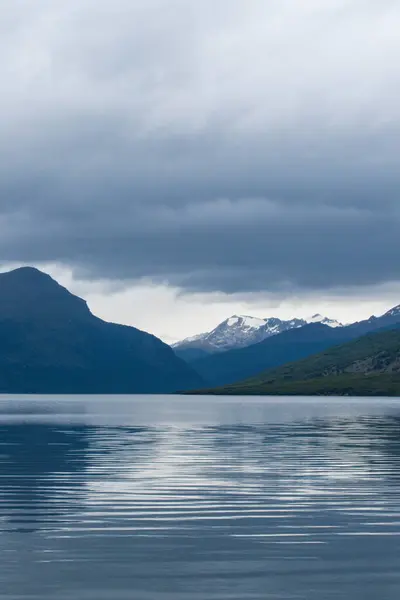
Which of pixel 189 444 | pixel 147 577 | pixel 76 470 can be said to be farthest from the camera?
pixel 189 444

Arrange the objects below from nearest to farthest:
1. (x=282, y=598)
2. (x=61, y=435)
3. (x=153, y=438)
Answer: (x=282, y=598) → (x=153, y=438) → (x=61, y=435)

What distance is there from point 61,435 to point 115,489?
64491 mm

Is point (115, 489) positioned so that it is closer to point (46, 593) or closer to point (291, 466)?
point (291, 466)

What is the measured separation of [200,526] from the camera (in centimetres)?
4416

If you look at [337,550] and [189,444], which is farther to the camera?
[189,444]

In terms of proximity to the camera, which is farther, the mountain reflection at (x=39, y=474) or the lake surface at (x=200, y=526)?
the mountain reflection at (x=39, y=474)

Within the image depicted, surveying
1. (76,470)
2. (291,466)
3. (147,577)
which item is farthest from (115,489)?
(147,577)

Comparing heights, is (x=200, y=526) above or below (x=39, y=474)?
below

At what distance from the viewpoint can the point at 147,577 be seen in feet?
110

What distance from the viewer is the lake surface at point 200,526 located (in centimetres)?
3231

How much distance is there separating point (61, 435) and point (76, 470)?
5014cm

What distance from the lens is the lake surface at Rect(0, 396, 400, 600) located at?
3231 cm

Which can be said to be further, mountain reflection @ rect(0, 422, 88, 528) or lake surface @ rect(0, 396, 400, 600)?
mountain reflection @ rect(0, 422, 88, 528)

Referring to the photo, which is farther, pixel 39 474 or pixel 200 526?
pixel 39 474
